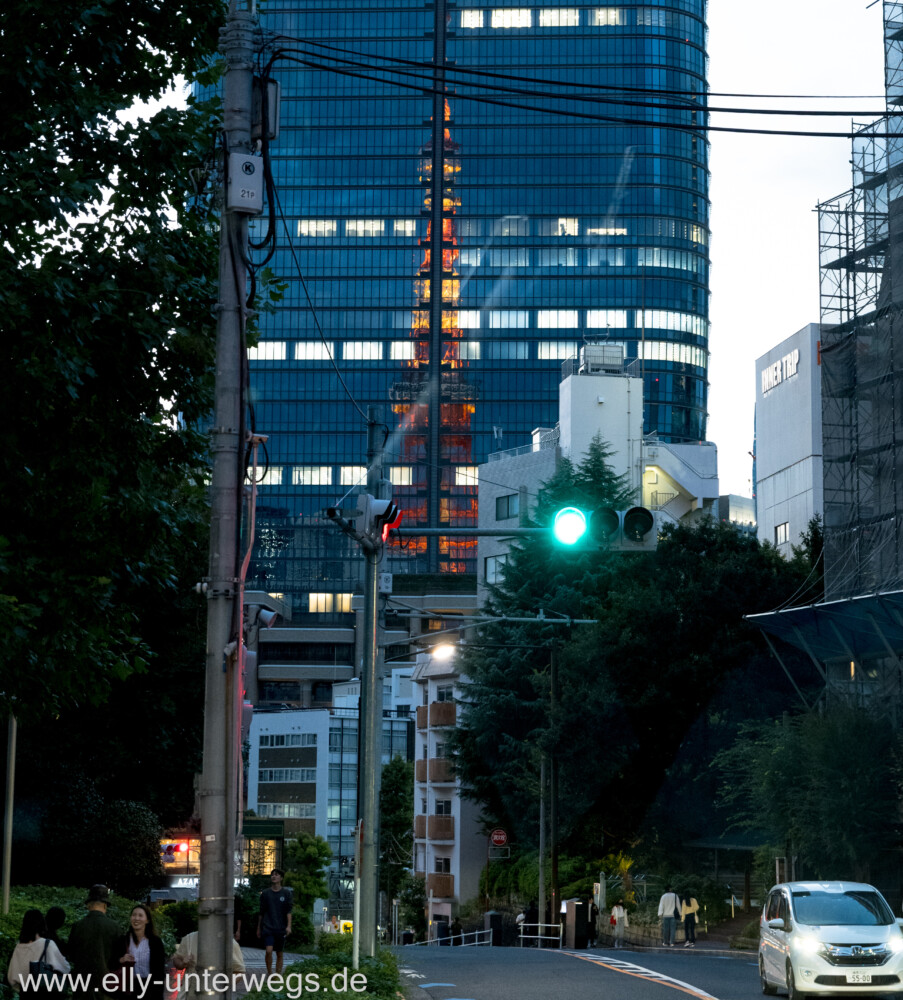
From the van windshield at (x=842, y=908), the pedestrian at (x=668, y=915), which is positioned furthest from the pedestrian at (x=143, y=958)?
the pedestrian at (x=668, y=915)

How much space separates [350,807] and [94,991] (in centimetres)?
8446

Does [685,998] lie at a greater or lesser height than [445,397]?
lesser

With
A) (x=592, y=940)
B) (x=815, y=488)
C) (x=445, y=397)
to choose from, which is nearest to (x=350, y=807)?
(x=815, y=488)

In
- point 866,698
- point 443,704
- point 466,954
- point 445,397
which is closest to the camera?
point 466,954

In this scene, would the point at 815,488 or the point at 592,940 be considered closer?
the point at 592,940

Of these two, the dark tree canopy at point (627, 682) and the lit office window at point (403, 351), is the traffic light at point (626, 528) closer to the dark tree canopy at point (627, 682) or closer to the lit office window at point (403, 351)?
the dark tree canopy at point (627, 682)

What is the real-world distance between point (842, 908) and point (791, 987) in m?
1.43

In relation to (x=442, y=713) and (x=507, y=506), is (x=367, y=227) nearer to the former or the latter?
(x=507, y=506)

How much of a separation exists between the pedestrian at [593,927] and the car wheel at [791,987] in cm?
2272

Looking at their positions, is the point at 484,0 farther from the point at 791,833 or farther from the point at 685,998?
the point at 685,998

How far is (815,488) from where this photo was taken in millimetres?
71375

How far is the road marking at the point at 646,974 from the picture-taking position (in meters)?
20.4

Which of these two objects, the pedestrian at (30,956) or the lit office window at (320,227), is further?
the lit office window at (320,227)

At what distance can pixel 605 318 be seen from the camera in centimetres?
16250
